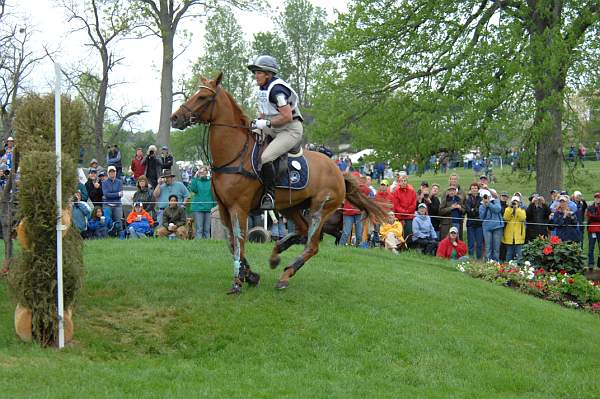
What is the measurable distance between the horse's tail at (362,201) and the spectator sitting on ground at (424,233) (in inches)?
275

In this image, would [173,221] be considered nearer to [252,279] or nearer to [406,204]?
[406,204]

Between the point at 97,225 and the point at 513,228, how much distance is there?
11.0m

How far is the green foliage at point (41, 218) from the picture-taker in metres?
8.16

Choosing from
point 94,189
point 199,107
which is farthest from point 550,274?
point 94,189

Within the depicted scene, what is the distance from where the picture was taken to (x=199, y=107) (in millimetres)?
10758

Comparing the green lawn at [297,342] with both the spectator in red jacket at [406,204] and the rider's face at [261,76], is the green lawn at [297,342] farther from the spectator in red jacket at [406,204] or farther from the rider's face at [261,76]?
the spectator in red jacket at [406,204]

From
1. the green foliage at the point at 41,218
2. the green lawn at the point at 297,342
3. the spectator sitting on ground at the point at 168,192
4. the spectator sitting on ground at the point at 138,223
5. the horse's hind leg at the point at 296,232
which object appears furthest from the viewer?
the spectator sitting on ground at the point at 168,192

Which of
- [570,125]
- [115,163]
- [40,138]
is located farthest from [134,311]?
[570,125]

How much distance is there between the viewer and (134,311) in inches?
393

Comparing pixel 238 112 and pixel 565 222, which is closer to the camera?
pixel 238 112

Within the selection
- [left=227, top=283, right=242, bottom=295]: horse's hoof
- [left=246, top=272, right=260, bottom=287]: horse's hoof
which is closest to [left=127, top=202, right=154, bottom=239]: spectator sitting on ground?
[left=246, top=272, right=260, bottom=287]: horse's hoof

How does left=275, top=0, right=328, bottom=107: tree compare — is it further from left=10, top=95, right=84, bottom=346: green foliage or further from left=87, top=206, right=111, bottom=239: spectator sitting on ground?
left=10, top=95, right=84, bottom=346: green foliage

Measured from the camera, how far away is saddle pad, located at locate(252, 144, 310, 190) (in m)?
11.3

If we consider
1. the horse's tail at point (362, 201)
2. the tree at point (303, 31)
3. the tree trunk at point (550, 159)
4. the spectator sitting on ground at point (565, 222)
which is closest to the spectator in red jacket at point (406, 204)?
the spectator sitting on ground at point (565, 222)
